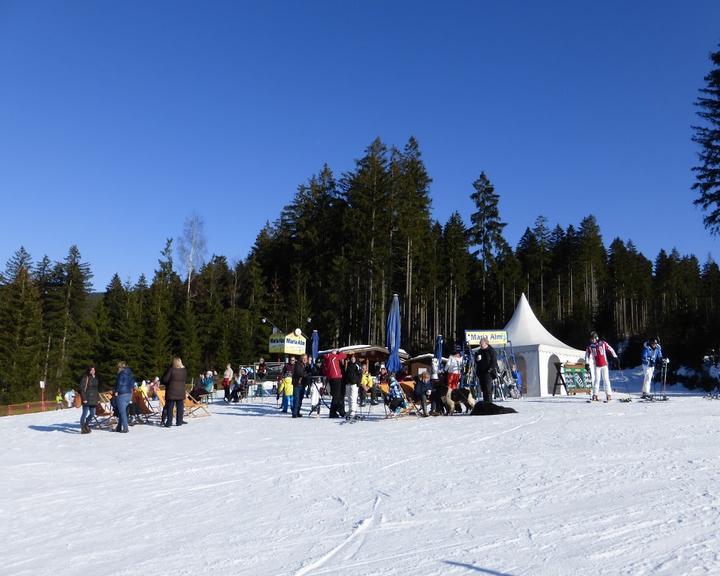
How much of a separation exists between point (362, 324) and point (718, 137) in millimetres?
26068

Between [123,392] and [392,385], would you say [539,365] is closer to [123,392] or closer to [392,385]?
[392,385]

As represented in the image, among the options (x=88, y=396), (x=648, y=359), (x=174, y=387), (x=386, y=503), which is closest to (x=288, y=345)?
(x=174, y=387)

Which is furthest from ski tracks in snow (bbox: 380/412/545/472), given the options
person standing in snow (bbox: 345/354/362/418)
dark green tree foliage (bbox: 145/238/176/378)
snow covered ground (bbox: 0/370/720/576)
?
dark green tree foliage (bbox: 145/238/176/378)

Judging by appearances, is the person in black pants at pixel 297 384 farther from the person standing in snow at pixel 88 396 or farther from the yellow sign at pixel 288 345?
the yellow sign at pixel 288 345

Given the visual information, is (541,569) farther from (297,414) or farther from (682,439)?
(297,414)

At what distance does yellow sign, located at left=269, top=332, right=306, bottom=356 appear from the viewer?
92.5 ft

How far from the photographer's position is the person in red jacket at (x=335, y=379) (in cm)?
1370

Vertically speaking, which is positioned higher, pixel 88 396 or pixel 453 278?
pixel 453 278

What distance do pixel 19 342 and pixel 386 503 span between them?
4685 centimetres

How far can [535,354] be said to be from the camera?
77.2 ft

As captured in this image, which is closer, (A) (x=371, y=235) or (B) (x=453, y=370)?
(B) (x=453, y=370)

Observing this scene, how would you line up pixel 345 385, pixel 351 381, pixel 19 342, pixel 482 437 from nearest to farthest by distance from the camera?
pixel 482 437 → pixel 351 381 → pixel 345 385 → pixel 19 342

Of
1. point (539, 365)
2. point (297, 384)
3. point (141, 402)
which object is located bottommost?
point (141, 402)

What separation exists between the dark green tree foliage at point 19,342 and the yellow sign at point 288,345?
2353cm
